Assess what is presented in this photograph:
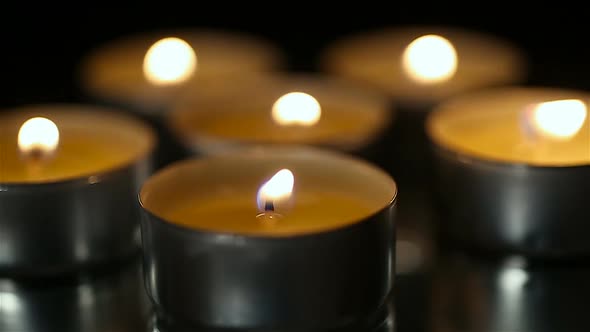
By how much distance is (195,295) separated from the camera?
2.21 feet

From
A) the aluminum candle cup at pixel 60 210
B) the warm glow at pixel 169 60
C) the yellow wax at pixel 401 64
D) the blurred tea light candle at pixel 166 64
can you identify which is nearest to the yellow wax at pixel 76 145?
the aluminum candle cup at pixel 60 210

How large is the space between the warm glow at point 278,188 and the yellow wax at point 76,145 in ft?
0.57

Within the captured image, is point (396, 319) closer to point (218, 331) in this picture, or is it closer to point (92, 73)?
point (218, 331)

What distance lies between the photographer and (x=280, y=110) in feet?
3.54

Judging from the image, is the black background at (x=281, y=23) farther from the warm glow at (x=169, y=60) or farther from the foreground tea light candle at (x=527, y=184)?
the foreground tea light candle at (x=527, y=184)

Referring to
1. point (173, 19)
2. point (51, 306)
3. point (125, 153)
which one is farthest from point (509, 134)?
point (173, 19)

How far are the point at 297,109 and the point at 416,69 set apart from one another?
25cm

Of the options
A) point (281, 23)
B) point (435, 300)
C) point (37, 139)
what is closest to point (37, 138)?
point (37, 139)

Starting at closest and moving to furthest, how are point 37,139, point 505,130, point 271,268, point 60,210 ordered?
1. point 271,268
2. point 60,210
3. point 37,139
4. point 505,130

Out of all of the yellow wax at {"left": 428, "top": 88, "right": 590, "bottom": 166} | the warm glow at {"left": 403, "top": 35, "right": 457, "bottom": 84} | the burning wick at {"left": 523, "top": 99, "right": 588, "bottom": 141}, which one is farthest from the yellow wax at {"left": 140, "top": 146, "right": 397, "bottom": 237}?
the warm glow at {"left": 403, "top": 35, "right": 457, "bottom": 84}

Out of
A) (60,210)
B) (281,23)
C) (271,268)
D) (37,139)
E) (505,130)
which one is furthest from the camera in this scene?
(281,23)

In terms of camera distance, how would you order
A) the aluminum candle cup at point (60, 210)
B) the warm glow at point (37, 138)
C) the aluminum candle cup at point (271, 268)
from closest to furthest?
the aluminum candle cup at point (271, 268)
the aluminum candle cup at point (60, 210)
the warm glow at point (37, 138)

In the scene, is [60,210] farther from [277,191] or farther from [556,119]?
[556,119]

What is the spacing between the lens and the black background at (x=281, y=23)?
57.0 inches
